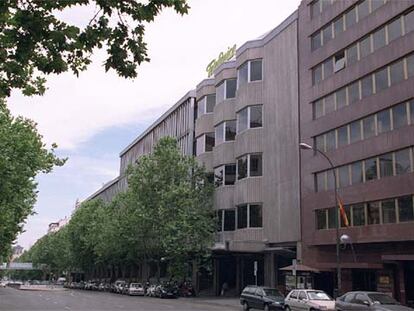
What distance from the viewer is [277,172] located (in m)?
45.3

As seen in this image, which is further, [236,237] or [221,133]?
[221,133]

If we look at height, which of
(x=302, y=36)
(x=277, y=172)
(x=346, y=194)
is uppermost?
(x=302, y=36)

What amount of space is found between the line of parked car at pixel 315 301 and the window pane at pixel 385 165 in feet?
28.9

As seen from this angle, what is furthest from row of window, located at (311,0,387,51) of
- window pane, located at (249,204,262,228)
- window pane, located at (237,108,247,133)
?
window pane, located at (249,204,262,228)

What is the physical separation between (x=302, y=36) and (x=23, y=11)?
3822 centimetres

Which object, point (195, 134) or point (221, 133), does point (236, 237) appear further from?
point (195, 134)

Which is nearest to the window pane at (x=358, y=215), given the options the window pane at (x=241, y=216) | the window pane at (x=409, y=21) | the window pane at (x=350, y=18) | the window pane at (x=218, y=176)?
the window pane at (x=409, y=21)

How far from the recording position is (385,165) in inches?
1355

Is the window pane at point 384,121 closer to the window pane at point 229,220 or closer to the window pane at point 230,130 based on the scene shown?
the window pane at point 229,220

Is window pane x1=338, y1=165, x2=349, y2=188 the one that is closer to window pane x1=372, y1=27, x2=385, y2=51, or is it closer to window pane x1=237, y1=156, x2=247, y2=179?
window pane x1=372, y1=27, x2=385, y2=51

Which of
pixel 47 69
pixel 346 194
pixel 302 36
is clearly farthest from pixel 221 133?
pixel 47 69

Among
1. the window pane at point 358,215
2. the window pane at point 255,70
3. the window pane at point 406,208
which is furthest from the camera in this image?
the window pane at point 255,70

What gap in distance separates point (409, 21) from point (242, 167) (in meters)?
19.8

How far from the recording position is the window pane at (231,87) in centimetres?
5265
